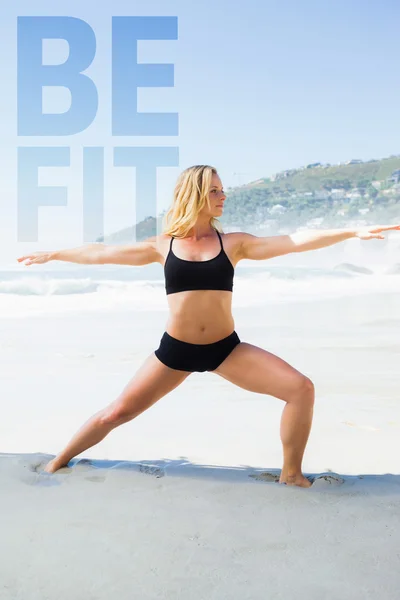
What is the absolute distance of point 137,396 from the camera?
143 inches

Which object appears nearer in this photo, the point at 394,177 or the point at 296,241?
the point at 296,241

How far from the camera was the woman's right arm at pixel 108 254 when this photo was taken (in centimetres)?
378

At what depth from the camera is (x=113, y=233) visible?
41.1 meters

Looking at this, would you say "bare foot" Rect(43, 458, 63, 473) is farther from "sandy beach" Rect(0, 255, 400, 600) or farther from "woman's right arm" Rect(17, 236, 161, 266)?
"woman's right arm" Rect(17, 236, 161, 266)

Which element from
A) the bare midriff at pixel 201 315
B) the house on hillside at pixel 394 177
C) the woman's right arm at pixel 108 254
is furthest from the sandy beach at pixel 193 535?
the house on hillside at pixel 394 177

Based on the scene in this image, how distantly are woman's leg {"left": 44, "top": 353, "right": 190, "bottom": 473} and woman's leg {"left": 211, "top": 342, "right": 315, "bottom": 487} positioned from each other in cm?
27

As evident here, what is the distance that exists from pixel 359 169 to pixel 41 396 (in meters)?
49.2

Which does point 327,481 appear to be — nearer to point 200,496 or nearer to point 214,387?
point 200,496

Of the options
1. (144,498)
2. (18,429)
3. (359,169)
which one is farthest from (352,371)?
(359,169)

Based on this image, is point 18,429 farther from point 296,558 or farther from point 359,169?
point 359,169

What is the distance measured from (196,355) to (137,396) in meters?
0.38

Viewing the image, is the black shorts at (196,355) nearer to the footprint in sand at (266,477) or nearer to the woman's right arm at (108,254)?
the woman's right arm at (108,254)

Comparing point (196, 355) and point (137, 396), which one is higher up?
point (196, 355)

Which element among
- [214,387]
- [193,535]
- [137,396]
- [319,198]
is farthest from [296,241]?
[319,198]
